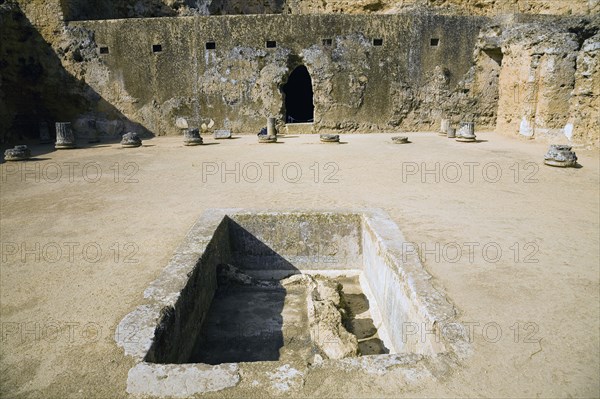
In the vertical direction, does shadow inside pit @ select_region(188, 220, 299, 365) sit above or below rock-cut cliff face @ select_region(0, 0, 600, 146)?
below

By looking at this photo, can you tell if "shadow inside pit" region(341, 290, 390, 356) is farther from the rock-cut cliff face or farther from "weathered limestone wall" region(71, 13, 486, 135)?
"weathered limestone wall" region(71, 13, 486, 135)

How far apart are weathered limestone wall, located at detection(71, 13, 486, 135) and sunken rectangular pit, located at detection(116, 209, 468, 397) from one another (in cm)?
852

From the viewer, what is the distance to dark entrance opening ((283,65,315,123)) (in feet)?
57.2

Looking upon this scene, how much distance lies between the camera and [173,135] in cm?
1291

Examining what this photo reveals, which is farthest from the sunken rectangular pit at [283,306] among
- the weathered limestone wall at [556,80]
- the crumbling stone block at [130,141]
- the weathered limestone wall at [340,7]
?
the weathered limestone wall at [340,7]

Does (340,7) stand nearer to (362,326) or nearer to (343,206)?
(343,206)

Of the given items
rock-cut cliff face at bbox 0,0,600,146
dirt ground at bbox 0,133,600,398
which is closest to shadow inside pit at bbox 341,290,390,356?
dirt ground at bbox 0,133,600,398

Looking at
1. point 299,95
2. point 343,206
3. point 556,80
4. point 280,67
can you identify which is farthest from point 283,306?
point 299,95

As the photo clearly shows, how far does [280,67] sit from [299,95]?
17.5 ft

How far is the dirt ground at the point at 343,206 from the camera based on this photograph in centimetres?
214

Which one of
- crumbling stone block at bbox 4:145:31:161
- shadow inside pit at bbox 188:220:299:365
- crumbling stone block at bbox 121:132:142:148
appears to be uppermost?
crumbling stone block at bbox 121:132:142:148

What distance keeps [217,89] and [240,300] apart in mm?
9722

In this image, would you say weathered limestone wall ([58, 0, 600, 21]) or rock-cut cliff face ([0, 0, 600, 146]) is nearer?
rock-cut cliff face ([0, 0, 600, 146])

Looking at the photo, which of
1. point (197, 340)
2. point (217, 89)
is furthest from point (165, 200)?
point (217, 89)
